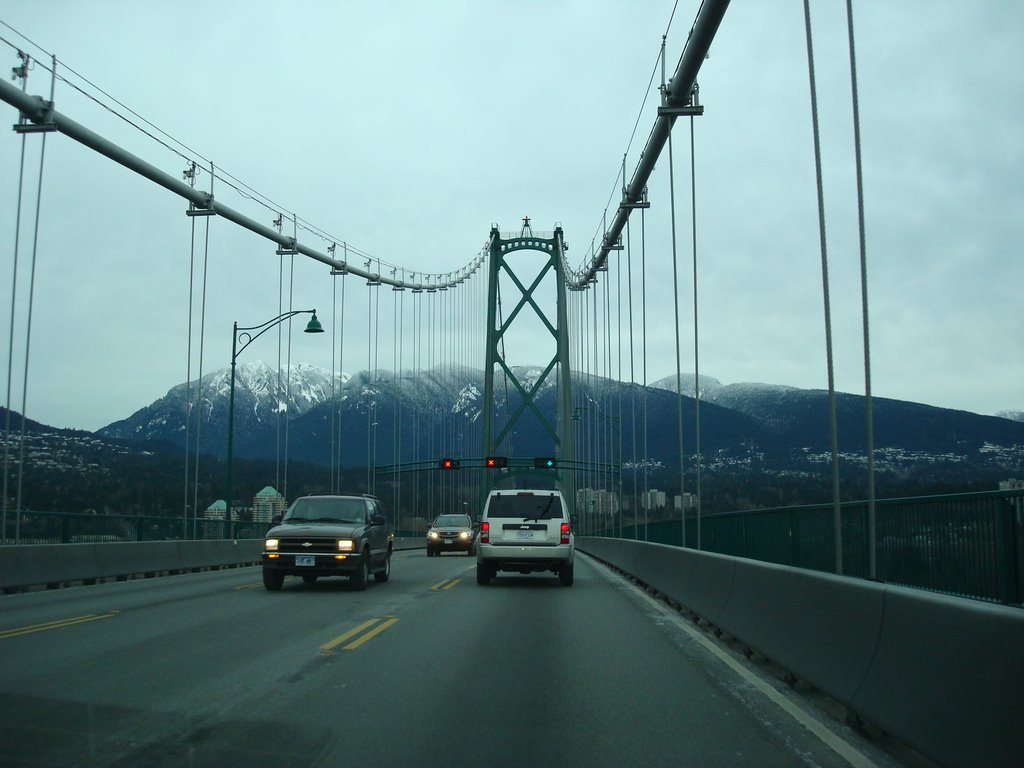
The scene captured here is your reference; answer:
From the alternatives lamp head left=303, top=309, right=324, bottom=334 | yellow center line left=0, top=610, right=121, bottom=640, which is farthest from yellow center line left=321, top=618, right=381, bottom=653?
lamp head left=303, top=309, right=324, bottom=334

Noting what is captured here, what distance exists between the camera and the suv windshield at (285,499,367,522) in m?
19.1

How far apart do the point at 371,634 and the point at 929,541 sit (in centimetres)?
568

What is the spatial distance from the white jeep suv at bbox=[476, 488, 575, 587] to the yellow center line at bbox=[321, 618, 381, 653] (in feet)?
22.9

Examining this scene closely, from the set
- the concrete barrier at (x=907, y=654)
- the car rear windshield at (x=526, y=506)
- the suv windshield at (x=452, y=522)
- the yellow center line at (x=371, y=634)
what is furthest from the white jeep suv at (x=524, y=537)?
the suv windshield at (x=452, y=522)

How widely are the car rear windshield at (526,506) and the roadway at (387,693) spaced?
5.84 metres

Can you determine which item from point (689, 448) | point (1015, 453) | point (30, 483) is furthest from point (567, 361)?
point (1015, 453)

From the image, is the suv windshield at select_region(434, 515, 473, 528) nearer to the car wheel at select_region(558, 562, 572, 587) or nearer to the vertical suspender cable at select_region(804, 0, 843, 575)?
the car wheel at select_region(558, 562, 572, 587)

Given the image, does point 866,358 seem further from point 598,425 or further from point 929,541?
point 598,425

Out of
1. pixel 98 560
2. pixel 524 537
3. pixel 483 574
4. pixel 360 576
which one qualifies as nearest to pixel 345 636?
pixel 360 576

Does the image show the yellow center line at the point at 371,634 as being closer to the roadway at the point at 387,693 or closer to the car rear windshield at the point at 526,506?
the roadway at the point at 387,693

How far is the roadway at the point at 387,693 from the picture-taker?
6.06 metres

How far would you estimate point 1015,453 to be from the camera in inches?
922

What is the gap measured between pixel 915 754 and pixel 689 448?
8281 cm

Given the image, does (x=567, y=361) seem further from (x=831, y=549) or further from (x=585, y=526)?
(x=831, y=549)
